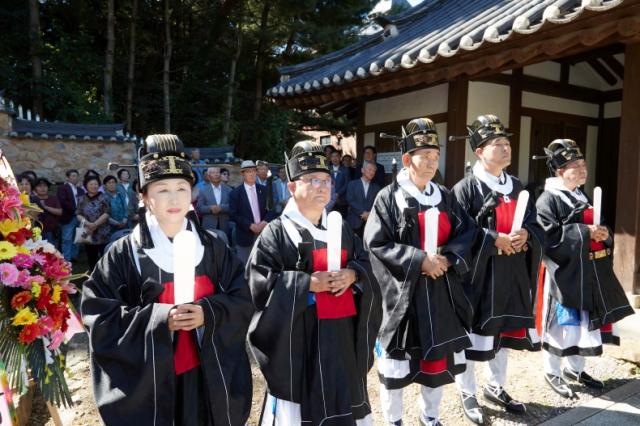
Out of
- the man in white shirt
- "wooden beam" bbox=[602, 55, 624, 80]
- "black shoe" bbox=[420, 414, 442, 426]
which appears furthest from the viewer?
the man in white shirt

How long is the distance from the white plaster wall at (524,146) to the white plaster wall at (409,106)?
4.32ft

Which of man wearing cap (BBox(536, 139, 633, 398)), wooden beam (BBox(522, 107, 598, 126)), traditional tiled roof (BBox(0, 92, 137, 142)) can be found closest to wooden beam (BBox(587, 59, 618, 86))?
wooden beam (BBox(522, 107, 598, 126))

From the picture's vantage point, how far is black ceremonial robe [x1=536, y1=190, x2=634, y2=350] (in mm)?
3896

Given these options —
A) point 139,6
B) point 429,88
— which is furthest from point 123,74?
point 429,88

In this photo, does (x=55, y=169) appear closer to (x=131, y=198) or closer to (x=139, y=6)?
(x=131, y=198)

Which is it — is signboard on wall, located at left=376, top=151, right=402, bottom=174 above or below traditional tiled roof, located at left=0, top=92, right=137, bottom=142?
below

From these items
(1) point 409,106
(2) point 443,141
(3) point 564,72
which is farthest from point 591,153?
(1) point 409,106

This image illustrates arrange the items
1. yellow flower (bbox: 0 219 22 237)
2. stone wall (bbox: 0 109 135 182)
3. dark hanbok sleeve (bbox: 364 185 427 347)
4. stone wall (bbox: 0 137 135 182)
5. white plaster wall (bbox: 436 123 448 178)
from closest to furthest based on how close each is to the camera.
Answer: yellow flower (bbox: 0 219 22 237) < dark hanbok sleeve (bbox: 364 185 427 347) < white plaster wall (bbox: 436 123 448 178) < stone wall (bbox: 0 109 135 182) < stone wall (bbox: 0 137 135 182)

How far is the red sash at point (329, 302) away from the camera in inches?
103

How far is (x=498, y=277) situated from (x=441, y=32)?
3.91m

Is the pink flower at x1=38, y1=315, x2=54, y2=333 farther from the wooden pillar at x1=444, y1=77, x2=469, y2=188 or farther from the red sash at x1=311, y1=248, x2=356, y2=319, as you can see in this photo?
the wooden pillar at x1=444, y1=77, x2=469, y2=188

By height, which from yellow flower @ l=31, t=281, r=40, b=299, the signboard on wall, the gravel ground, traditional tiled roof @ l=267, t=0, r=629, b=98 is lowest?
the gravel ground

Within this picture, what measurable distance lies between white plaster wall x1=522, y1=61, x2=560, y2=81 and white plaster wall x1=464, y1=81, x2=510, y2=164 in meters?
0.54

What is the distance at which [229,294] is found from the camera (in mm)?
2410
